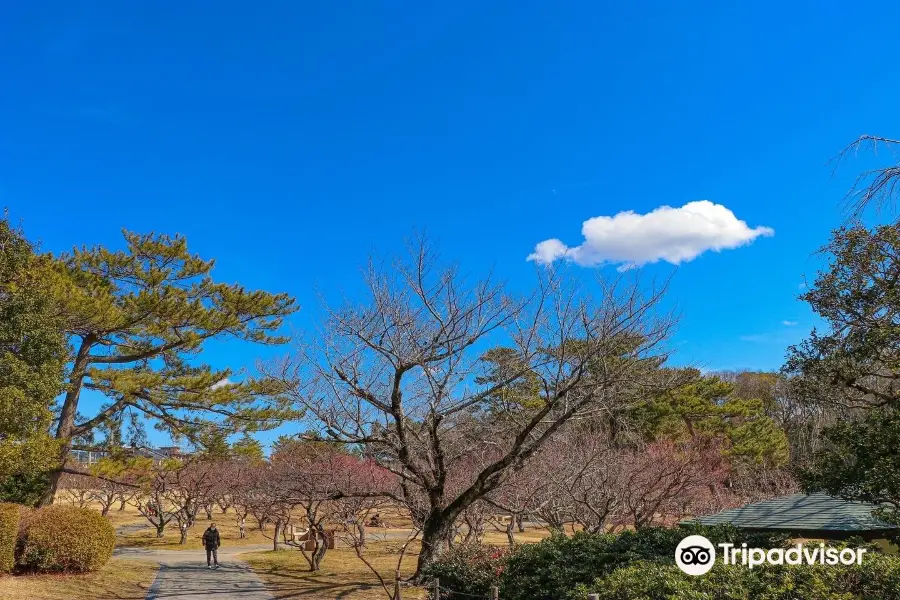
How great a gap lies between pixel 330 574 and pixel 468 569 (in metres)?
7.20

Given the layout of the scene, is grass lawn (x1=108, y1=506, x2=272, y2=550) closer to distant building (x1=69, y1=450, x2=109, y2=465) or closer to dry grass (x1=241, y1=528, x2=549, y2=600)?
dry grass (x1=241, y1=528, x2=549, y2=600)

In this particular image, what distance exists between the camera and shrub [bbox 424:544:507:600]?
33.0 ft

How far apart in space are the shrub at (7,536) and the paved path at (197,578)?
9.34 feet

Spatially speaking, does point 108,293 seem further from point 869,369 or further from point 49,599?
point 869,369

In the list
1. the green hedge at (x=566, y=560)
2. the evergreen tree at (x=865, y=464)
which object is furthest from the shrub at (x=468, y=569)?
the evergreen tree at (x=865, y=464)

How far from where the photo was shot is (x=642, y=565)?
654 cm

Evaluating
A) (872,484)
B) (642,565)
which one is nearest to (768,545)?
(872,484)

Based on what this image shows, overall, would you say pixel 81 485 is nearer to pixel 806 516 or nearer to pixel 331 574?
pixel 331 574

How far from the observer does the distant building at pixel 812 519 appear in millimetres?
10336

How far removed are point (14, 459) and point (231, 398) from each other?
6443mm

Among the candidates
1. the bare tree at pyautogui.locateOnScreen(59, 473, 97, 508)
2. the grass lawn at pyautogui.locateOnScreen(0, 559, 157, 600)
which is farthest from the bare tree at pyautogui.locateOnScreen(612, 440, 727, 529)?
the bare tree at pyautogui.locateOnScreen(59, 473, 97, 508)

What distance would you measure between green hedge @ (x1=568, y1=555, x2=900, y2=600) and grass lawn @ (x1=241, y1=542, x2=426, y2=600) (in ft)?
26.4

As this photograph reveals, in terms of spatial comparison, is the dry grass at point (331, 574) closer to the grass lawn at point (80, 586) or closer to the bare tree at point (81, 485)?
the grass lawn at point (80, 586)

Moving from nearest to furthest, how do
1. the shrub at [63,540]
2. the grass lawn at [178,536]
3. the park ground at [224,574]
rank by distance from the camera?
the park ground at [224,574] < the shrub at [63,540] < the grass lawn at [178,536]
